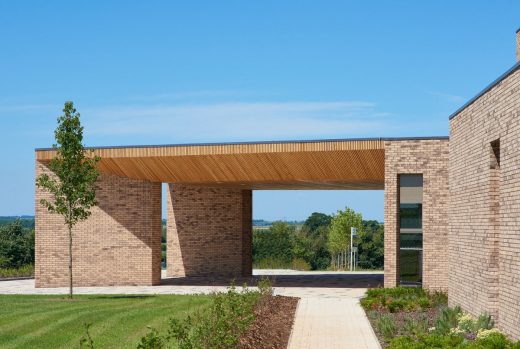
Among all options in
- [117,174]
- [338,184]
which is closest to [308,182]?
[338,184]

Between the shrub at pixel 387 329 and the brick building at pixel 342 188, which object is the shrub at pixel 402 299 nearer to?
the brick building at pixel 342 188

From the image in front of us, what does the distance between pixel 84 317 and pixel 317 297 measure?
8.03 meters

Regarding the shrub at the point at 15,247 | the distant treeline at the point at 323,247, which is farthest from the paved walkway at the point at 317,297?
the distant treeline at the point at 323,247

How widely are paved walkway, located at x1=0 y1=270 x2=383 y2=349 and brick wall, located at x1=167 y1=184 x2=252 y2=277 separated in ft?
6.47

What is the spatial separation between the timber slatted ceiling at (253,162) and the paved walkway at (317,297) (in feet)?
12.3

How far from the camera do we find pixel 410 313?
18.9 meters

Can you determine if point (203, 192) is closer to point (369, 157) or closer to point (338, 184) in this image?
point (338, 184)

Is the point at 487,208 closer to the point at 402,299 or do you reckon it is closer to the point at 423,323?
the point at 423,323

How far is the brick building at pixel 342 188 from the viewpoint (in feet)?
48.1

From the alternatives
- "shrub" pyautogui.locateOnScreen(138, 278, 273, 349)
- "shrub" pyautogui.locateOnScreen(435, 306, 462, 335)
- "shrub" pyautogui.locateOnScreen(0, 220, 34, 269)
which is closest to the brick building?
"shrub" pyautogui.locateOnScreen(435, 306, 462, 335)

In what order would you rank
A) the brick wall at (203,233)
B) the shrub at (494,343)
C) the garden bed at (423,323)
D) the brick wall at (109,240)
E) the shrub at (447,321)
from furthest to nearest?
the brick wall at (203,233) < the brick wall at (109,240) < the shrub at (447,321) < the garden bed at (423,323) < the shrub at (494,343)

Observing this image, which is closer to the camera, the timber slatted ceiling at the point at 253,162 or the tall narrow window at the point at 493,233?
the tall narrow window at the point at 493,233

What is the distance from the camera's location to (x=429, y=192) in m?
23.3

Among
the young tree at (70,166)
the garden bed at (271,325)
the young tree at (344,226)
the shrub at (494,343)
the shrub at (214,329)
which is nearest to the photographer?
the shrub at (214,329)
